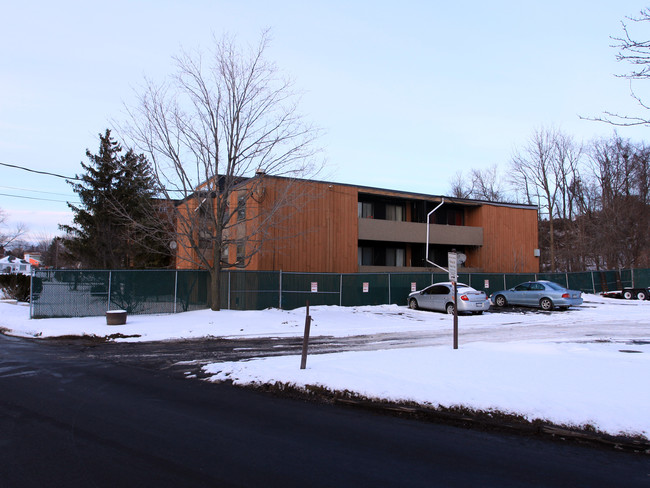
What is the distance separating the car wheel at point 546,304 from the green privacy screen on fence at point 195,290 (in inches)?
207

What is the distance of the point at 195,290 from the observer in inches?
803

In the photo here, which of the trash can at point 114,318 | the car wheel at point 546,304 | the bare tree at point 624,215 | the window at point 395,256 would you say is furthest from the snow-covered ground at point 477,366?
the bare tree at point 624,215

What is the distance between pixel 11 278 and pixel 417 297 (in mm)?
25700

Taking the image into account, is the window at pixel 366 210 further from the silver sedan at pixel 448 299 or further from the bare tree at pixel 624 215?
the bare tree at pixel 624 215

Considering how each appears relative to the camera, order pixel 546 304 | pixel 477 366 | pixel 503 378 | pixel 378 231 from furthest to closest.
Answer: pixel 378 231
pixel 546 304
pixel 477 366
pixel 503 378

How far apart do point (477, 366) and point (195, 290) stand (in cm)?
1497

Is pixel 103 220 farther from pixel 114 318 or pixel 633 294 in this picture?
pixel 633 294

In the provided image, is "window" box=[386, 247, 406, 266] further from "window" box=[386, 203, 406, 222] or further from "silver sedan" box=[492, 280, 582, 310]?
"silver sedan" box=[492, 280, 582, 310]

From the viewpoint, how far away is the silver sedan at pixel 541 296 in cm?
2345

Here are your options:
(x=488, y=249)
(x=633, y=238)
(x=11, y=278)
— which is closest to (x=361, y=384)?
(x=488, y=249)

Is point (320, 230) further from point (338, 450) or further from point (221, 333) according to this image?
point (338, 450)

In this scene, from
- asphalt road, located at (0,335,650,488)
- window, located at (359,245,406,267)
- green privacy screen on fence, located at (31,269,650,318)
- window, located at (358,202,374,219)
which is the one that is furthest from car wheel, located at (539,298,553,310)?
asphalt road, located at (0,335,650,488)

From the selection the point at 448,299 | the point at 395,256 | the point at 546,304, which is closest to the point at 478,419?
the point at 448,299

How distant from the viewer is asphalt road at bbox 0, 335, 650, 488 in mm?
4234
